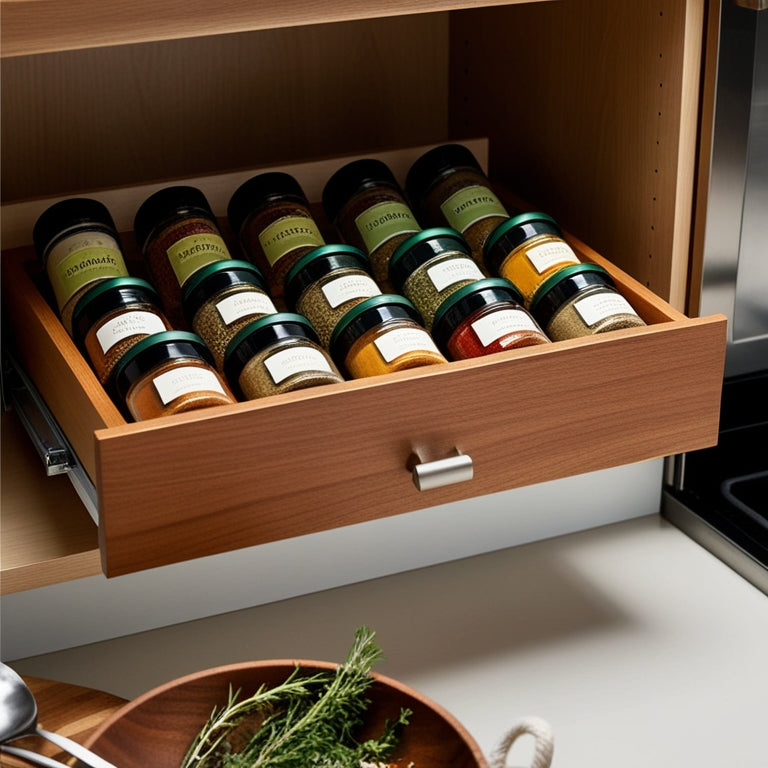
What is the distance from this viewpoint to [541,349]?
914 mm

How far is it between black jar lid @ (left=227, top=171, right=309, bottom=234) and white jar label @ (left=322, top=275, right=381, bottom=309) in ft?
0.51

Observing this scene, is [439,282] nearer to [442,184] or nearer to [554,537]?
[442,184]

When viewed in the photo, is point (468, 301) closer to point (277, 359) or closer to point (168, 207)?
point (277, 359)

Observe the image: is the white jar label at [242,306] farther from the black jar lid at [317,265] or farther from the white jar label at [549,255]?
the white jar label at [549,255]

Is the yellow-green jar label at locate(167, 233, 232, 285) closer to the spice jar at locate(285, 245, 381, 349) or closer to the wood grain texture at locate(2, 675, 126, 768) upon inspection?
the spice jar at locate(285, 245, 381, 349)

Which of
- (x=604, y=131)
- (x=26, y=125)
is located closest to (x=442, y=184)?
(x=604, y=131)

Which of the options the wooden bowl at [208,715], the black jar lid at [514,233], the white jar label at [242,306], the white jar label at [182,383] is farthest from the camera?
the black jar lid at [514,233]

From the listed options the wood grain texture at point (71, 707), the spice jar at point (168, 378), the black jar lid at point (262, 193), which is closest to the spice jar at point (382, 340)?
the spice jar at point (168, 378)

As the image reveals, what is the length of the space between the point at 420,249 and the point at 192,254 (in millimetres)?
199

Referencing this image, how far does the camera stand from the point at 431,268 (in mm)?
1037

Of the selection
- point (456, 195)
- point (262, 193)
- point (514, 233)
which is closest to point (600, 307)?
point (514, 233)

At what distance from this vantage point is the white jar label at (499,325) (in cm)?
96

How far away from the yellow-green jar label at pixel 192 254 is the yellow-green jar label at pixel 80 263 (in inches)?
1.8

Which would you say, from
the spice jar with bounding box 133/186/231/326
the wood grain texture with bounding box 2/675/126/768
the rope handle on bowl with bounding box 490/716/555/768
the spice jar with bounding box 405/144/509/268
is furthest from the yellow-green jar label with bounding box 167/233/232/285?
the rope handle on bowl with bounding box 490/716/555/768
